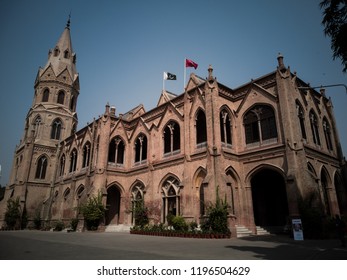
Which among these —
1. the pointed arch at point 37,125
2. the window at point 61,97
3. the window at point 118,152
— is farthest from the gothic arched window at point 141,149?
the window at point 61,97

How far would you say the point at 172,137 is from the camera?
85.8 ft

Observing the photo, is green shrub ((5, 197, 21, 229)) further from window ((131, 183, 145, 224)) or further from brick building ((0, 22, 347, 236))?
window ((131, 183, 145, 224))

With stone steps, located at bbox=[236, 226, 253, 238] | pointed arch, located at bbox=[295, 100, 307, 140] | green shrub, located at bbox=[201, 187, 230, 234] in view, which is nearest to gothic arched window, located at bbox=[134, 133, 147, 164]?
green shrub, located at bbox=[201, 187, 230, 234]

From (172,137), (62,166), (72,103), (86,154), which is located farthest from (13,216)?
(172,137)

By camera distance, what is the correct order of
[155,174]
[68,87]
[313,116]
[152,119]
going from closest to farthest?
1. [313,116]
2. [155,174]
3. [152,119]
4. [68,87]

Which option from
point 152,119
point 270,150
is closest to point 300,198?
point 270,150

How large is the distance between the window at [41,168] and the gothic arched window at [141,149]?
61.0 feet

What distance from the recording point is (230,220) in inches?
714

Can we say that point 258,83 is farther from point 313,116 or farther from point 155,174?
point 155,174

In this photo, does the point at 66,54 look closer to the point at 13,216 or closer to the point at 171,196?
the point at 13,216

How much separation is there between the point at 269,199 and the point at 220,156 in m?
8.19

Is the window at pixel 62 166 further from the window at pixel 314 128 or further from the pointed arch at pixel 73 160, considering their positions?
the window at pixel 314 128

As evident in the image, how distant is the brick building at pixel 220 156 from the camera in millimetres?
19781

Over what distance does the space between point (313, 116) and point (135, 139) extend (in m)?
19.9
